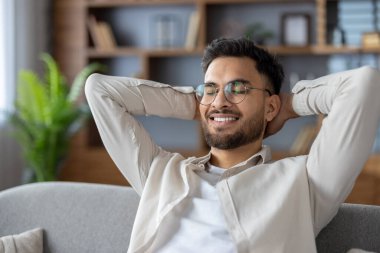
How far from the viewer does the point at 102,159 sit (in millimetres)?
4543

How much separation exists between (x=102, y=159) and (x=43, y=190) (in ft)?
8.28

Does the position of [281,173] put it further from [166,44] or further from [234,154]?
[166,44]

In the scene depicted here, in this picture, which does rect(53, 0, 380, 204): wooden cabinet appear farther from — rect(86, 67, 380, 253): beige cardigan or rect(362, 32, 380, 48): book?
rect(86, 67, 380, 253): beige cardigan

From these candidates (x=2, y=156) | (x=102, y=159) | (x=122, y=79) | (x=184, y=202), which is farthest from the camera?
(x=102, y=159)

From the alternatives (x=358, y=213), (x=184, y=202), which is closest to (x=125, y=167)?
(x=184, y=202)

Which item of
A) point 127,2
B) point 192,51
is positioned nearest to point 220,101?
point 192,51

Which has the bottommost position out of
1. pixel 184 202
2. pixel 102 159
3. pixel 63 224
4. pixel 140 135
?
pixel 102 159

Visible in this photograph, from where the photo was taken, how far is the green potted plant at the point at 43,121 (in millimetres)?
4039

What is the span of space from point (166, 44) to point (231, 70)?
2.91 meters

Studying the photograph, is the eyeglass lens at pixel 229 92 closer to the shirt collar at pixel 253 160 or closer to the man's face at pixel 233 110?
the man's face at pixel 233 110

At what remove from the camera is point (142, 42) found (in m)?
4.78

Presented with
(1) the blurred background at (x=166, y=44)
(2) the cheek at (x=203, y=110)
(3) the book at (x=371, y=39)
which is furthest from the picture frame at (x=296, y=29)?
(2) the cheek at (x=203, y=110)

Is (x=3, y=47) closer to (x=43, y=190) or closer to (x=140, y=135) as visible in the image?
(x=43, y=190)

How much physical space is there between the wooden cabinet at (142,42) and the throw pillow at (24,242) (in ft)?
8.34
